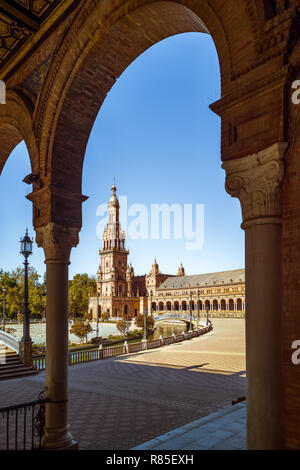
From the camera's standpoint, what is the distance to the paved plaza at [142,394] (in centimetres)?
820

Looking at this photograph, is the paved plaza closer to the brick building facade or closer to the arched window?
the arched window

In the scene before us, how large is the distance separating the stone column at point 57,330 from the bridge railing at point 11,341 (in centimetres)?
1270

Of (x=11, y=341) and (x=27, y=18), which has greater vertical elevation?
(x=27, y=18)

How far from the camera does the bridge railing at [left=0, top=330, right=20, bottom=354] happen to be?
17.8m

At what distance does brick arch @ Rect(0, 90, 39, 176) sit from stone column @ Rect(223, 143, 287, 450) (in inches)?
196

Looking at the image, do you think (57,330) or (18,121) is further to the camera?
(18,121)

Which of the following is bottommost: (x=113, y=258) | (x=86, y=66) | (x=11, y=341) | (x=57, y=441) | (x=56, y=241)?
(x=11, y=341)

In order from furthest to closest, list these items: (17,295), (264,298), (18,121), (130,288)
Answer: (130,288), (17,295), (18,121), (264,298)

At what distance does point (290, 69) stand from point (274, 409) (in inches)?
121

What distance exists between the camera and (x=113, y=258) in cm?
9644

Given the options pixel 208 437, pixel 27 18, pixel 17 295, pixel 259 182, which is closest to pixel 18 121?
pixel 27 18

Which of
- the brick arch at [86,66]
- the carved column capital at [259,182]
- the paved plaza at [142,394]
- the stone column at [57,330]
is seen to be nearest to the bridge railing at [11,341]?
the paved plaza at [142,394]

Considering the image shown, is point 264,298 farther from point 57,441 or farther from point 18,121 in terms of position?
point 18,121

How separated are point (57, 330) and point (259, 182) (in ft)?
15.0
